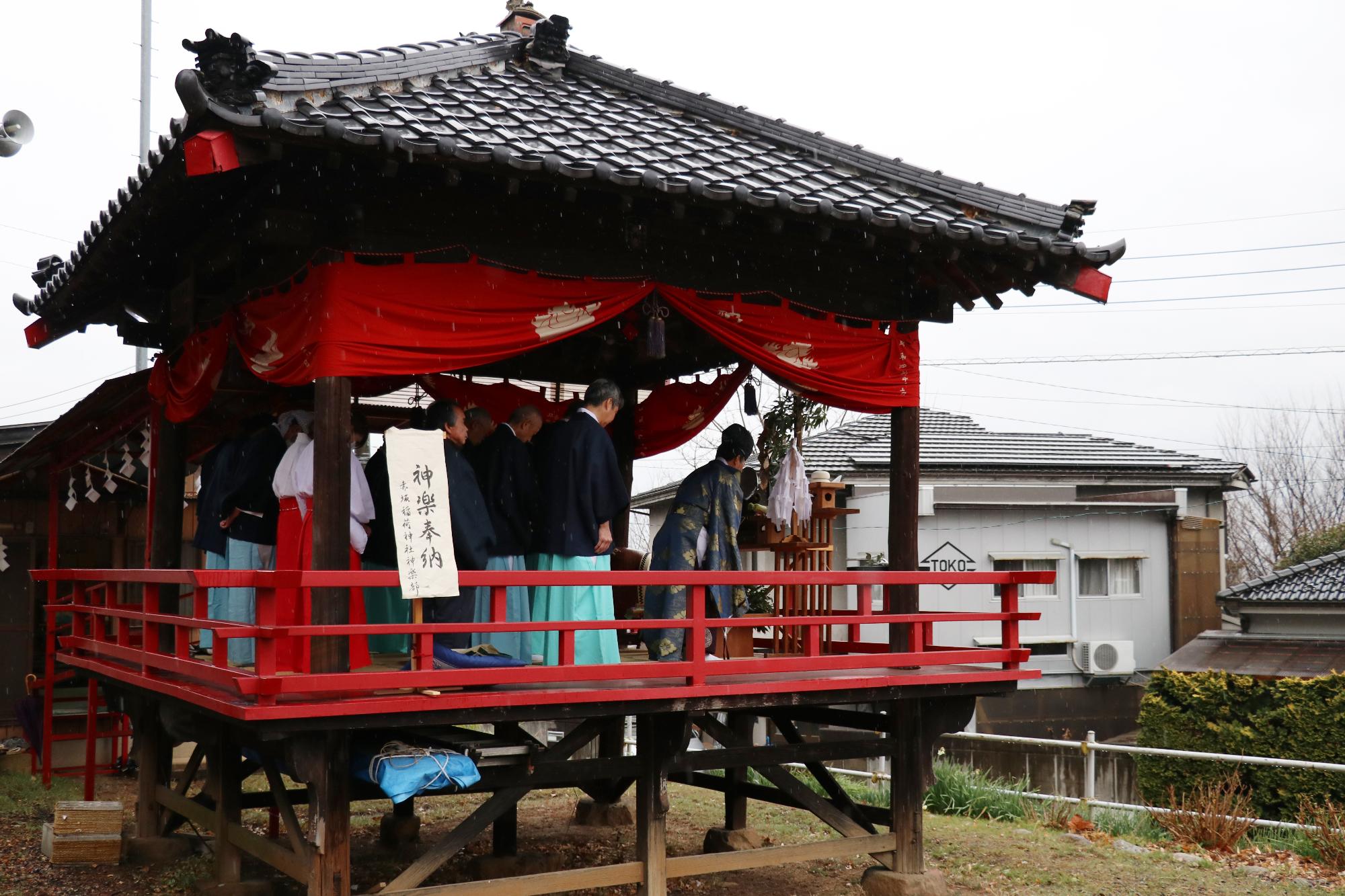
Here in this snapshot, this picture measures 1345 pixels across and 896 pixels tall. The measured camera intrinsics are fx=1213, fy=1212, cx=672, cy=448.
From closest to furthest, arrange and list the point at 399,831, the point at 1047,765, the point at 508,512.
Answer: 1. the point at 508,512
2. the point at 399,831
3. the point at 1047,765

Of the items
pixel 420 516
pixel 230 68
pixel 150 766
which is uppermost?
pixel 230 68

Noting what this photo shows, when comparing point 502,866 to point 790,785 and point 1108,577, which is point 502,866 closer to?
point 790,785

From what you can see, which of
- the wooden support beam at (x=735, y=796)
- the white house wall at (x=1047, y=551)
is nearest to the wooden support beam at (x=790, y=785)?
the wooden support beam at (x=735, y=796)

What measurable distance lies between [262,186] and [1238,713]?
14.7 meters

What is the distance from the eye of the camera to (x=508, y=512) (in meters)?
7.55

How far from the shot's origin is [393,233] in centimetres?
668

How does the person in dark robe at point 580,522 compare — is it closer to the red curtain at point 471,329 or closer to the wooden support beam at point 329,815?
the red curtain at point 471,329

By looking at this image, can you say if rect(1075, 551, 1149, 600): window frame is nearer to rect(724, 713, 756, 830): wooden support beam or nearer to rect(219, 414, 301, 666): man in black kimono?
rect(724, 713, 756, 830): wooden support beam

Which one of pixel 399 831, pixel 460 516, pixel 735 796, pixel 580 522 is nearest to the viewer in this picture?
pixel 460 516

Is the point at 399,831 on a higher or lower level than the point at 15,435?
lower

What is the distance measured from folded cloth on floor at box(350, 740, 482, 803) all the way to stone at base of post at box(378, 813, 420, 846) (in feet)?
11.4

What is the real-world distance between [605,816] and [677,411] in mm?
3530

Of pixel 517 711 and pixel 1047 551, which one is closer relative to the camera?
pixel 517 711

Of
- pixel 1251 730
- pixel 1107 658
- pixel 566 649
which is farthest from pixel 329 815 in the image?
pixel 1107 658
